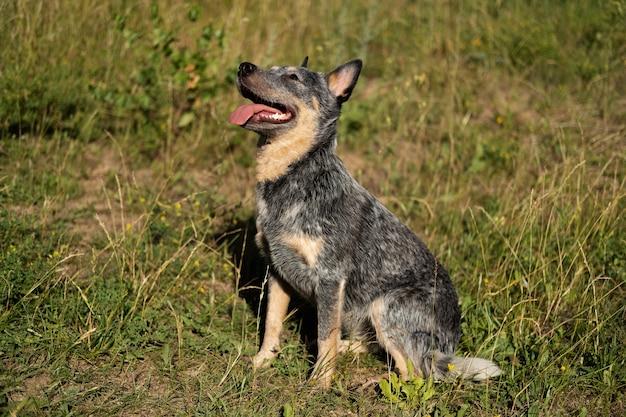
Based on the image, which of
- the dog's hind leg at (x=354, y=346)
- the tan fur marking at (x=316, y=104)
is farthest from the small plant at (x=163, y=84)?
the dog's hind leg at (x=354, y=346)

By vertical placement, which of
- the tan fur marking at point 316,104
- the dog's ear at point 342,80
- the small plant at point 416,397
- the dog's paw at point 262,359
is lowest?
the dog's paw at point 262,359

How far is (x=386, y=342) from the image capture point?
15.8 feet

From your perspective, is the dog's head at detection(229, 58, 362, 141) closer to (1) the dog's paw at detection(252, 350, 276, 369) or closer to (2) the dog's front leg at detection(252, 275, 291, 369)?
(2) the dog's front leg at detection(252, 275, 291, 369)

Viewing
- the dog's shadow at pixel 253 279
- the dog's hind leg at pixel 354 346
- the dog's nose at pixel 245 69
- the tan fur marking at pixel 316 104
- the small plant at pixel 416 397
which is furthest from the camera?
the dog's shadow at pixel 253 279

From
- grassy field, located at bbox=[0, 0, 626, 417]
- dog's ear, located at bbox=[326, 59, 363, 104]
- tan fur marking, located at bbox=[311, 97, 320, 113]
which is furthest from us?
dog's ear, located at bbox=[326, 59, 363, 104]

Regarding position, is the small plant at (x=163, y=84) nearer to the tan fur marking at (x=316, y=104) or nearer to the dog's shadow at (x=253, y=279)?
the dog's shadow at (x=253, y=279)

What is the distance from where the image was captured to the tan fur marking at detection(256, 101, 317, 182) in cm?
482

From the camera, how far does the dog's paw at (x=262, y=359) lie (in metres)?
4.94

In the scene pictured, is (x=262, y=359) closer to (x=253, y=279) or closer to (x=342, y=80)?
(x=253, y=279)

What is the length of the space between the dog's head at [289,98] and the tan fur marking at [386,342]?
1235 millimetres

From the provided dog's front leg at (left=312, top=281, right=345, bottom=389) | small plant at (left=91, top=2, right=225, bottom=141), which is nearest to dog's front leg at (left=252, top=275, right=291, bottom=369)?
dog's front leg at (left=312, top=281, right=345, bottom=389)

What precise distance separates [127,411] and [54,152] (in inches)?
132

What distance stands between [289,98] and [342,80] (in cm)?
45

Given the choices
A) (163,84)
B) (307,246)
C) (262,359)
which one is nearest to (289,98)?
(307,246)
